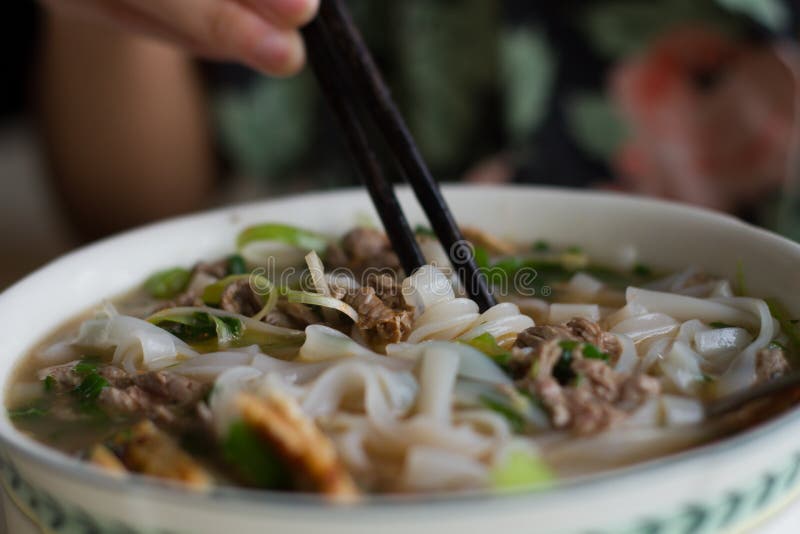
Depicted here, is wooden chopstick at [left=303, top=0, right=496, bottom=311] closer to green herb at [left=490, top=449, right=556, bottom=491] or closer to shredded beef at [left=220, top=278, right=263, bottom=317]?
shredded beef at [left=220, top=278, right=263, bottom=317]

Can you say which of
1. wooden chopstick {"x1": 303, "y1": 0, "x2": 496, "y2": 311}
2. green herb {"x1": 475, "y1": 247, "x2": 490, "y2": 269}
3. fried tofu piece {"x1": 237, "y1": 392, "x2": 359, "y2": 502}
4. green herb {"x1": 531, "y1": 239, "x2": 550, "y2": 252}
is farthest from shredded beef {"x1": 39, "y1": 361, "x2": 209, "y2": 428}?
green herb {"x1": 531, "y1": 239, "x2": 550, "y2": 252}

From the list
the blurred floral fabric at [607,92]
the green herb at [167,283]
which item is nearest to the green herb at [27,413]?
the green herb at [167,283]

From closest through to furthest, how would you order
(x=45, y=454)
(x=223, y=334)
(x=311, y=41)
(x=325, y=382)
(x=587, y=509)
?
(x=587, y=509) → (x=45, y=454) → (x=325, y=382) → (x=223, y=334) → (x=311, y=41)

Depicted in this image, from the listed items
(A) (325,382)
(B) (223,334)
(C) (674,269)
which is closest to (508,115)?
(C) (674,269)

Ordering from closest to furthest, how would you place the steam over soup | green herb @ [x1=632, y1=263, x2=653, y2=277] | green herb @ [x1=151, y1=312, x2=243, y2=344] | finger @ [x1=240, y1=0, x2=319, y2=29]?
the steam over soup < green herb @ [x1=151, y1=312, x2=243, y2=344] < finger @ [x1=240, y1=0, x2=319, y2=29] < green herb @ [x1=632, y1=263, x2=653, y2=277]

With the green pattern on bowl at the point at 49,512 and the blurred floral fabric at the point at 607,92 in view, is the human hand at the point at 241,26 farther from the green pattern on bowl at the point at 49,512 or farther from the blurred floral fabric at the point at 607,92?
the blurred floral fabric at the point at 607,92

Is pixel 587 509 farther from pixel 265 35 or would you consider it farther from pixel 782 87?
pixel 782 87
